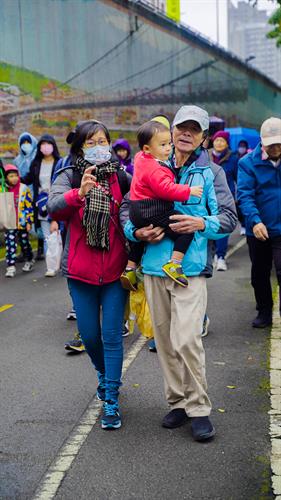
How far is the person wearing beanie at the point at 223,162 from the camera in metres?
11.1

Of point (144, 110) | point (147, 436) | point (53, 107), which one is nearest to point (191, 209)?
point (147, 436)

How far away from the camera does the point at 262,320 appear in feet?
24.6

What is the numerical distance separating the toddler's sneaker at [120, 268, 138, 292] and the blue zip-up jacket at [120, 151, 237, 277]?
0.30ft

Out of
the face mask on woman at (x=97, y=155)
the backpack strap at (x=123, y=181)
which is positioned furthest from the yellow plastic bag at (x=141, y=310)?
the face mask on woman at (x=97, y=155)

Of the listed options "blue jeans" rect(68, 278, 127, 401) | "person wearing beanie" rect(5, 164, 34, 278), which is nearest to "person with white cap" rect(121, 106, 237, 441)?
"blue jeans" rect(68, 278, 127, 401)

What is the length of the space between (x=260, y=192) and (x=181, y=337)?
9.76ft

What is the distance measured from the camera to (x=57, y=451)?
431 cm

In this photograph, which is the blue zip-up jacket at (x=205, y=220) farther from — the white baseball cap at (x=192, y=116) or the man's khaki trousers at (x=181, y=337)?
the white baseball cap at (x=192, y=116)

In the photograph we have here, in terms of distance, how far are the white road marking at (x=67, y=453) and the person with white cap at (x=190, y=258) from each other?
0.66 meters

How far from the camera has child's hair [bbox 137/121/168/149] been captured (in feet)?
14.2

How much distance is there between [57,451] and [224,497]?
108 centimetres

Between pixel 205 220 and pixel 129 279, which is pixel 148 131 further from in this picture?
pixel 129 279

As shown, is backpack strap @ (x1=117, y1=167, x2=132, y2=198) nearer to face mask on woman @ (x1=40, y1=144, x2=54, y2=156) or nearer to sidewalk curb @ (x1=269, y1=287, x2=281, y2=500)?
sidewalk curb @ (x1=269, y1=287, x2=281, y2=500)

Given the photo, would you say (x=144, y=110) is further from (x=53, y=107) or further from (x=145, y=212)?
(x=145, y=212)
